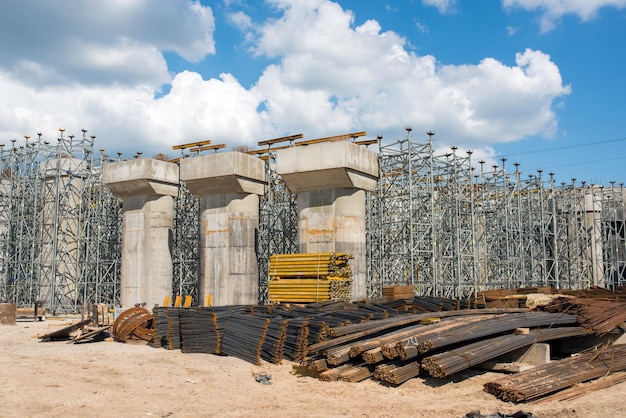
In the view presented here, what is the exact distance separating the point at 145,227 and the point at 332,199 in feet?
36.5

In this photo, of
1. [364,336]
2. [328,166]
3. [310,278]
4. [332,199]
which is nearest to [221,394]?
[364,336]

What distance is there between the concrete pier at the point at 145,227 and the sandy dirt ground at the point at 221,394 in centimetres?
1573

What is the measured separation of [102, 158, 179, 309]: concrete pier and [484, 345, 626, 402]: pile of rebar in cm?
2278

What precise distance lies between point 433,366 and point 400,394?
824mm

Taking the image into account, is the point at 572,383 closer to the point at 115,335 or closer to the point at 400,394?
the point at 400,394

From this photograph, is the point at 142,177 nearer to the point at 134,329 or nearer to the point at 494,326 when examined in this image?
the point at 134,329

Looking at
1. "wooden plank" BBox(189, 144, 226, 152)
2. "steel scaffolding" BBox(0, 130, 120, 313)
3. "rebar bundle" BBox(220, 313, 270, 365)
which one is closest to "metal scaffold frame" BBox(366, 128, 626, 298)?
"wooden plank" BBox(189, 144, 226, 152)

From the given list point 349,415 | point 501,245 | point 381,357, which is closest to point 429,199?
point 501,245

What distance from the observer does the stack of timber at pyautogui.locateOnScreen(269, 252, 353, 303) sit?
2356cm

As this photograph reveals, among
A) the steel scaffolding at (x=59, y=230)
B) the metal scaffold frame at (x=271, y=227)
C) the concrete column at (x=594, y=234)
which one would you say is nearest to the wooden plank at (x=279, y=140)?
the metal scaffold frame at (x=271, y=227)

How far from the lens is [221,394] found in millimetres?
11438

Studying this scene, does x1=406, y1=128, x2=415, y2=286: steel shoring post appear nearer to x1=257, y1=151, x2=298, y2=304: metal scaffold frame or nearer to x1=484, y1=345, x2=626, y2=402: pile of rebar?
x1=257, y1=151, x2=298, y2=304: metal scaffold frame

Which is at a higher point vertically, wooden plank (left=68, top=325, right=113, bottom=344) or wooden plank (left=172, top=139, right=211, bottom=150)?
wooden plank (left=172, top=139, right=211, bottom=150)

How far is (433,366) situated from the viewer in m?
11.2
